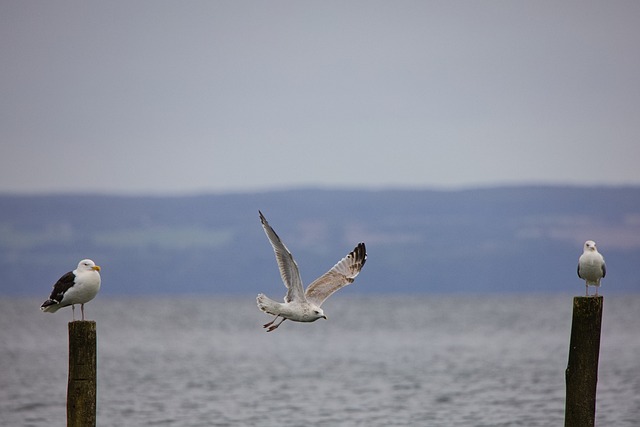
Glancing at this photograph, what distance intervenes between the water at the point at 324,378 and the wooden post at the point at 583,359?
8.23 meters

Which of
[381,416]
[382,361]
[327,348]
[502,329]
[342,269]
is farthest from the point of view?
[502,329]

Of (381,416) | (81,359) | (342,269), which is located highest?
(342,269)

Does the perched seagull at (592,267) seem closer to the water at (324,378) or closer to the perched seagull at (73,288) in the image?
the perched seagull at (73,288)

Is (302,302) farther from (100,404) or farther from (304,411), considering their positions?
(100,404)

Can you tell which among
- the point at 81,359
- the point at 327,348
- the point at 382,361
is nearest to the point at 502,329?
the point at 327,348

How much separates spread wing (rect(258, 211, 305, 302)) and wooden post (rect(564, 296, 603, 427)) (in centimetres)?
361

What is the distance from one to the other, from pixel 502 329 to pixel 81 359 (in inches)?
1859

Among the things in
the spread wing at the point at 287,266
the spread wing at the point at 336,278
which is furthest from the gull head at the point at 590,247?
the spread wing at the point at 287,266

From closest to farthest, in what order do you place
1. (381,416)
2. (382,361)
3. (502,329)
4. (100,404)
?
(381,416) < (100,404) < (382,361) < (502,329)

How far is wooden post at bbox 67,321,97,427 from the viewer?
40.9ft

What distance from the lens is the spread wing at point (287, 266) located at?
44.7 feet

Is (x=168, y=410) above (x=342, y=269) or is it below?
below

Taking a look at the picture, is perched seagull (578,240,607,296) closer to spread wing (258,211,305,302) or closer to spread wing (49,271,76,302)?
spread wing (258,211,305,302)

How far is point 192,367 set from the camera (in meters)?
35.8
